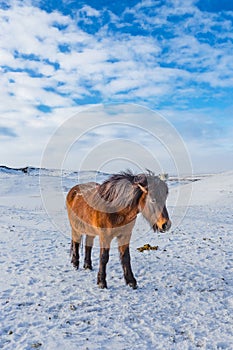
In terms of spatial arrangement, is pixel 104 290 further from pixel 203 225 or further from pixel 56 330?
pixel 203 225

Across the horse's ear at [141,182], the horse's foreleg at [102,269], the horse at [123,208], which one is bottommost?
the horse's foreleg at [102,269]

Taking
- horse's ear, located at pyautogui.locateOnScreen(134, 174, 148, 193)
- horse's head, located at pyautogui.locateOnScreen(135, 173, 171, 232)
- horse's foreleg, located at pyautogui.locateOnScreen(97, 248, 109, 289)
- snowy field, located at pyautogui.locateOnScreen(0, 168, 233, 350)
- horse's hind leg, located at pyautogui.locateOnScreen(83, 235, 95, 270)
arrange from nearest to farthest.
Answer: snowy field, located at pyautogui.locateOnScreen(0, 168, 233, 350), horse's head, located at pyautogui.locateOnScreen(135, 173, 171, 232), horse's ear, located at pyautogui.locateOnScreen(134, 174, 148, 193), horse's foreleg, located at pyautogui.locateOnScreen(97, 248, 109, 289), horse's hind leg, located at pyautogui.locateOnScreen(83, 235, 95, 270)

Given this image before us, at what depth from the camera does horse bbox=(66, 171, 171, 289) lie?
5816 mm

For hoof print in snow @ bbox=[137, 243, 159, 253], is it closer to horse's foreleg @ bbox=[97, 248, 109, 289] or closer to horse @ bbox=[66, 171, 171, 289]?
horse @ bbox=[66, 171, 171, 289]

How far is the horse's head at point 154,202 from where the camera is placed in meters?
5.72

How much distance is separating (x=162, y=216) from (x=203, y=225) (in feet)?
28.5

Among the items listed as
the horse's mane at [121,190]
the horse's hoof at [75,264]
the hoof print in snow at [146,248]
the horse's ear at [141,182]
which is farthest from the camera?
the hoof print in snow at [146,248]

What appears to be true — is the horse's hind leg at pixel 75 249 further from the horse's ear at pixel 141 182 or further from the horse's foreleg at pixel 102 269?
the horse's ear at pixel 141 182

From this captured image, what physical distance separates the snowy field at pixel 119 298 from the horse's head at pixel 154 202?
58.9 inches

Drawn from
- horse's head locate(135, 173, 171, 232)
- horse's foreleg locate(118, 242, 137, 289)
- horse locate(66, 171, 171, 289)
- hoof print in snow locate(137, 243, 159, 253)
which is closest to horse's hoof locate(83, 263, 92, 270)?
horse locate(66, 171, 171, 289)

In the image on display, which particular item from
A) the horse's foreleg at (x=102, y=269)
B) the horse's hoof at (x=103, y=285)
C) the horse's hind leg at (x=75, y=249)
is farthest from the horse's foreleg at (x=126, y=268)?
the horse's hind leg at (x=75, y=249)

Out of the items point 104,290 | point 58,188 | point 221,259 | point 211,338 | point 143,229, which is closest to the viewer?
point 211,338

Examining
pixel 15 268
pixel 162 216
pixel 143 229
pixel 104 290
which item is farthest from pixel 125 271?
pixel 143 229

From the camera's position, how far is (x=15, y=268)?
25.5 feet
